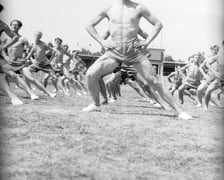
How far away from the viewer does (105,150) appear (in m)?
3.39

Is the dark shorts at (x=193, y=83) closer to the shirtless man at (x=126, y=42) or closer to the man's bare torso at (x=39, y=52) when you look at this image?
the man's bare torso at (x=39, y=52)

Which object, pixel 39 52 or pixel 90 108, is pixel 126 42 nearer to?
pixel 90 108

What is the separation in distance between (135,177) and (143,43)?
4301 millimetres

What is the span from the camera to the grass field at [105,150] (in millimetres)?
2648

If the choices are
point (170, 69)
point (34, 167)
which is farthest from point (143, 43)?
point (170, 69)

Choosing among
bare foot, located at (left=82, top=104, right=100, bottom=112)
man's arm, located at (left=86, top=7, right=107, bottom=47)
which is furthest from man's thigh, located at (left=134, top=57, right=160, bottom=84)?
bare foot, located at (left=82, top=104, right=100, bottom=112)

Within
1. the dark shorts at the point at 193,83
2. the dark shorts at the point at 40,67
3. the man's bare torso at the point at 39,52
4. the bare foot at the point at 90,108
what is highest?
the bare foot at the point at 90,108

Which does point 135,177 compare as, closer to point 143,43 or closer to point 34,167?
point 34,167

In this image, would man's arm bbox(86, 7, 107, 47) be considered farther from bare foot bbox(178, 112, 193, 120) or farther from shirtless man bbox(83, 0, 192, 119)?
bare foot bbox(178, 112, 193, 120)

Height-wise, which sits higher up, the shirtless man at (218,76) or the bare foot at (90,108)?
the bare foot at (90,108)

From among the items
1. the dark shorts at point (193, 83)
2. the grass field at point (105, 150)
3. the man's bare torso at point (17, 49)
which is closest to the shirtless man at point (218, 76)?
the dark shorts at point (193, 83)

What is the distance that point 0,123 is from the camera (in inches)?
174

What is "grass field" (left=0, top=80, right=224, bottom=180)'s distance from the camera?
2.65 m

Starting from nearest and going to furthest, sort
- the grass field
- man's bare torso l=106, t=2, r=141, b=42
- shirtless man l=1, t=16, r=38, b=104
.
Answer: the grass field, man's bare torso l=106, t=2, r=141, b=42, shirtless man l=1, t=16, r=38, b=104
